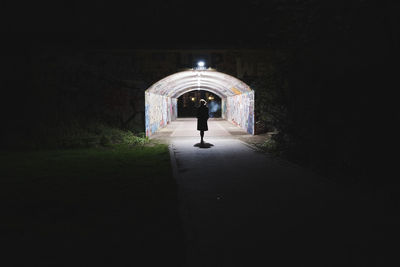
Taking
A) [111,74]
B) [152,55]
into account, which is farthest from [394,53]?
[111,74]

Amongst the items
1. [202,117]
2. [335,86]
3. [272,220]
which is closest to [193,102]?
[202,117]

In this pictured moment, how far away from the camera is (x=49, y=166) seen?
349 inches

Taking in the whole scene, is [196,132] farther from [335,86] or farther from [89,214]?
[89,214]

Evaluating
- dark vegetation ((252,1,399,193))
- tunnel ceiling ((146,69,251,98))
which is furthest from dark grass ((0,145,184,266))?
tunnel ceiling ((146,69,251,98))

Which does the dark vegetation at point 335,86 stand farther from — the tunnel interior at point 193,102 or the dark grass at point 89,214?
the tunnel interior at point 193,102

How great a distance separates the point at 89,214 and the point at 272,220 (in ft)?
9.47

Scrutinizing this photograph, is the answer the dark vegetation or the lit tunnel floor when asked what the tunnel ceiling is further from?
the dark vegetation

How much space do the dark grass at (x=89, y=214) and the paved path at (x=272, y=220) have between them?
42cm

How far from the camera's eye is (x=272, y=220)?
4.74 metres

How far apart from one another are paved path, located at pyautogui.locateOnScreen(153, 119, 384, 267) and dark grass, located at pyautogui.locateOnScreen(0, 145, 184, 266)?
423 mm

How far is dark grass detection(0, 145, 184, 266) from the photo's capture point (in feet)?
12.3

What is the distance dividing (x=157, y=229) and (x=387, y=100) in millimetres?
5331

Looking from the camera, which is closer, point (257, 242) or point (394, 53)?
point (257, 242)

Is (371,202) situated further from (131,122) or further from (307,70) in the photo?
(131,122)
